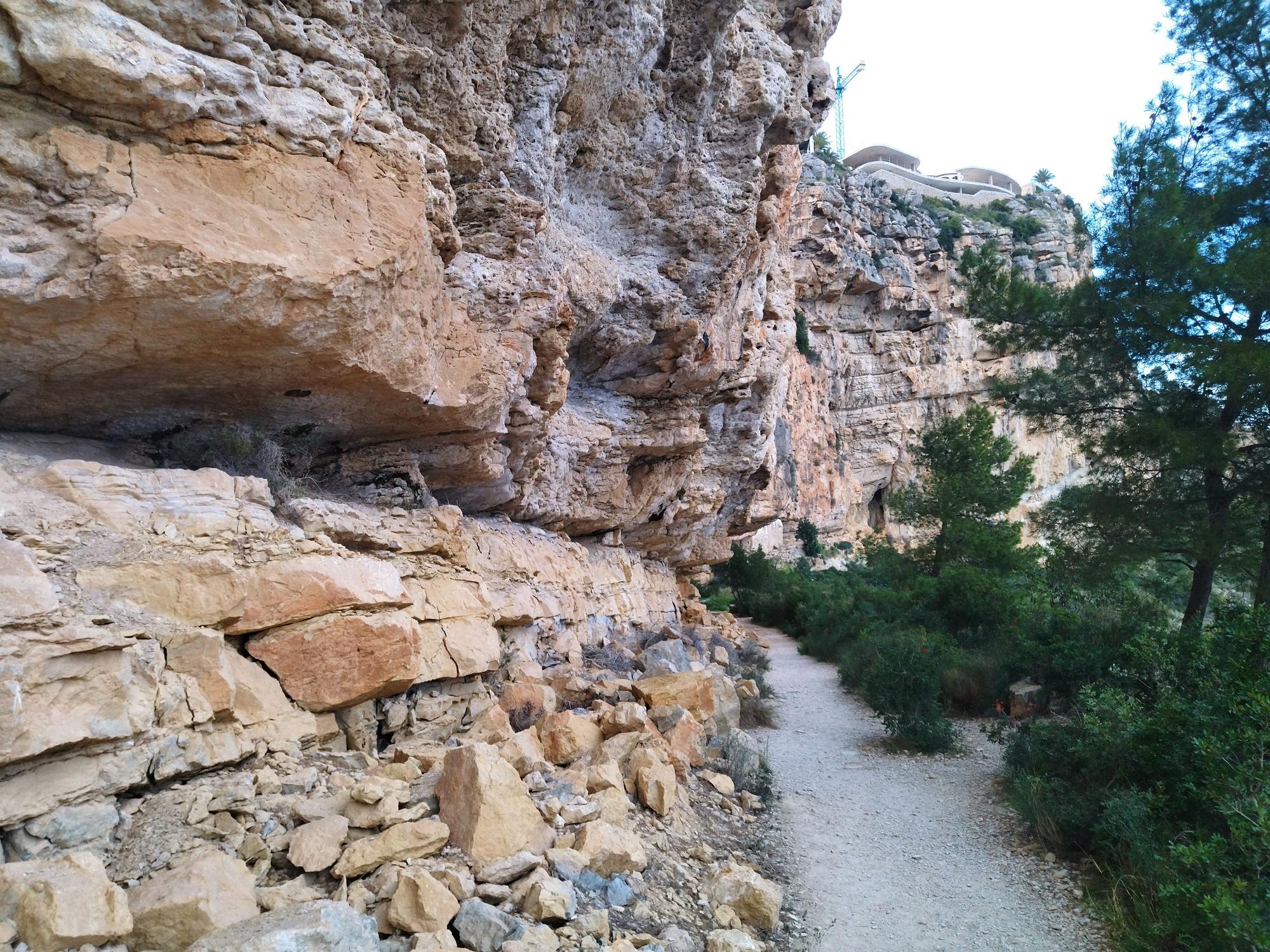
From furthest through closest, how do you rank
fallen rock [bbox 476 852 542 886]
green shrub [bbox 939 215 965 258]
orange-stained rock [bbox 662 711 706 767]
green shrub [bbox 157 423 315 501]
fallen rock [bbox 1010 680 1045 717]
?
green shrub [bbox 939 215 965 258] < fallen rock [bbox 1010 680 1045 717] < orange-stained rock [bbox 662 711 706 767] < green shrub [bbox 157 423 315 501] < fallen rock [bbox 476 852 542 886]

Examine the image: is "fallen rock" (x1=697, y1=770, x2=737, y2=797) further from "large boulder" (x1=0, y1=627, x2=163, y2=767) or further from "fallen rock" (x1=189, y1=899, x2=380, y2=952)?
"large boulder" (x1=0, y1=627, x2=163, y2=767)

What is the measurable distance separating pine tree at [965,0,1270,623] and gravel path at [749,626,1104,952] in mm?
3209

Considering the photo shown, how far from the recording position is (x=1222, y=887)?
347 cm

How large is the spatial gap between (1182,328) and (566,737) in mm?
7845

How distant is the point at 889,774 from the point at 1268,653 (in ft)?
11.8

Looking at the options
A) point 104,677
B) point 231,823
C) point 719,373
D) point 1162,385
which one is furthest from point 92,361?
point 1162,385

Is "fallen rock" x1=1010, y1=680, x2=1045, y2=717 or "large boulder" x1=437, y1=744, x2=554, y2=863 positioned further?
"fallen rock" x1=1010, y1=680, x2=1045, y2=717

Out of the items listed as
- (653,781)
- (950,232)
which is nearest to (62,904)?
(653,781)

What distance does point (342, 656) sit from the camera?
4.02 metres

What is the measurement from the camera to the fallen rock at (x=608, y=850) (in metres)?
3.78

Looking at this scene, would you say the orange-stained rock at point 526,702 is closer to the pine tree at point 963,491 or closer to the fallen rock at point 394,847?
the fallen rock at point 394,847

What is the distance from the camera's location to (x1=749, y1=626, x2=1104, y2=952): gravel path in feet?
14.5

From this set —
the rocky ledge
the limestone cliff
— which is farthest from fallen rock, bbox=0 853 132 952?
the limestone cliff

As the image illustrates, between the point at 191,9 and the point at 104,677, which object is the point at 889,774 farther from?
the point at 191,9
